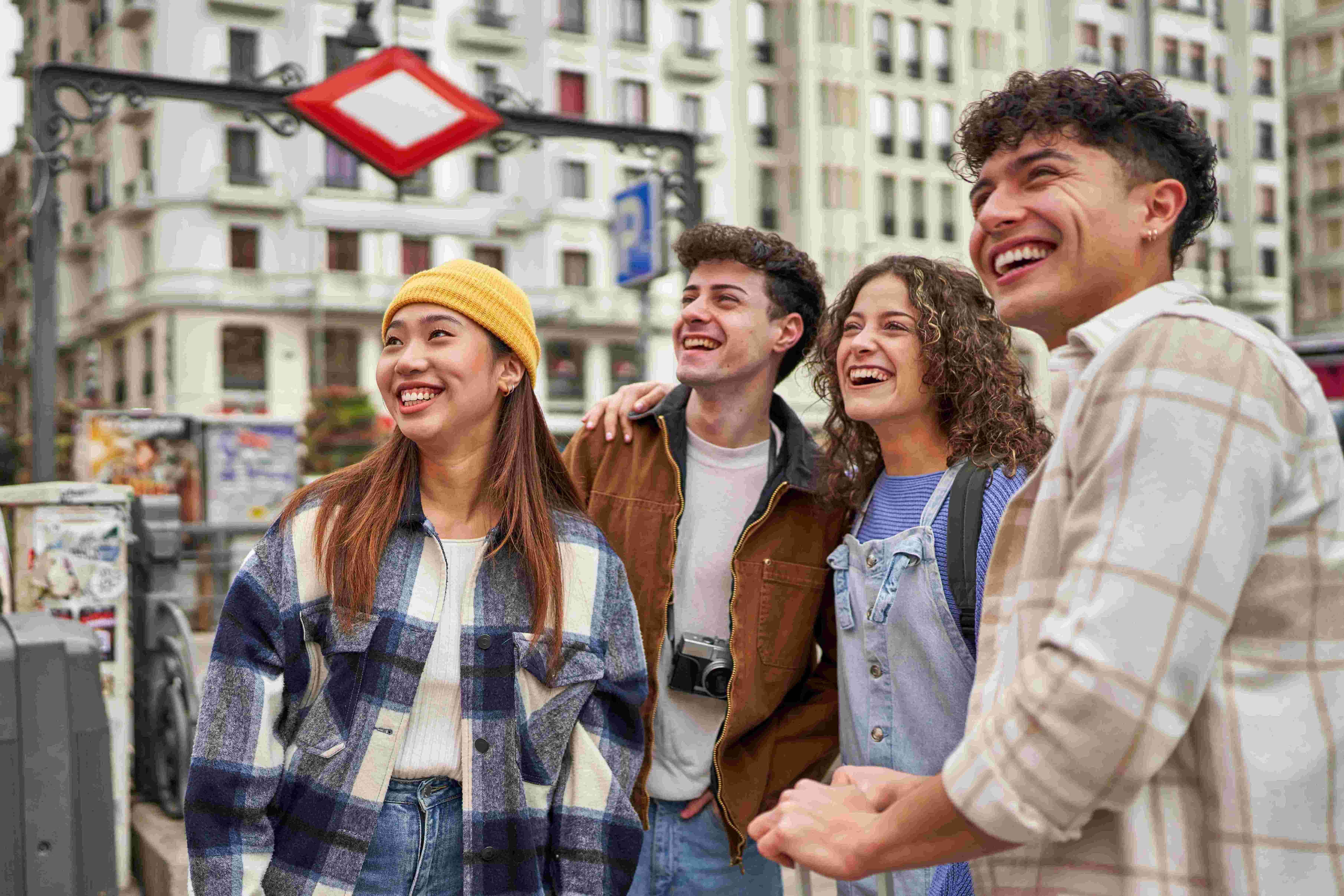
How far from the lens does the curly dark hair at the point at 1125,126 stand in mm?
1536

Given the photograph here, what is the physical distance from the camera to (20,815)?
2400 millimetres

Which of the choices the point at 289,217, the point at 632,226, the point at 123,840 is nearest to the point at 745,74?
the point at 289,217

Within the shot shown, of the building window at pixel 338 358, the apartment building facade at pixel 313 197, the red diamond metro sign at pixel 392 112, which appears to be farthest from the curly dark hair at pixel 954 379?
the building window at pixel 338 358

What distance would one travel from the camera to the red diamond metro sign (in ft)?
20.5

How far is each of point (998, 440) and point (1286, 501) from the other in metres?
1.32

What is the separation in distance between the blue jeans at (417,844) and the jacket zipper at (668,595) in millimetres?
708

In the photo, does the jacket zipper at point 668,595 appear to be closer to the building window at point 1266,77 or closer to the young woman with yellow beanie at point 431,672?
the young woman with yellow beanie at point 431,672

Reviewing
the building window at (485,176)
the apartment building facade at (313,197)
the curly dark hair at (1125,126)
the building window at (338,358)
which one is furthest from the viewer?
the building window at (485,176)

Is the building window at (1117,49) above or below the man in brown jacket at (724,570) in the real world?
above

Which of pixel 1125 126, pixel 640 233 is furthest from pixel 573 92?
pixel 1125 126

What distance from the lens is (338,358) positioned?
117 feet

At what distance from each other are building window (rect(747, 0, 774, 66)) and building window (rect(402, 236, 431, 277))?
1360 centimetres

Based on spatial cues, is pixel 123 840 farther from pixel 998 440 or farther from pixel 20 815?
pixel 998 440

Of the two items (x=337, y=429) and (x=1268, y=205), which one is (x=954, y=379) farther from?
(x=1268, y=205)
